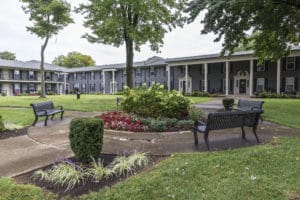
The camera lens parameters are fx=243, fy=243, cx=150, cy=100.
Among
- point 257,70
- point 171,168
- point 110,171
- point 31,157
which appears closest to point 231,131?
point 171,168

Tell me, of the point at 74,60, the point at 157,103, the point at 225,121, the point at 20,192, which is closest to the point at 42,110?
the point at 157,103

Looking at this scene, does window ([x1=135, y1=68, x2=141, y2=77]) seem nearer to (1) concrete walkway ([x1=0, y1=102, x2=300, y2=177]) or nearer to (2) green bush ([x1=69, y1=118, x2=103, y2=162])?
(1) concrete walkway ([x1=0, y1=102, x2=300, y2=177])

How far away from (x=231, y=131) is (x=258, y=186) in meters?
4.52

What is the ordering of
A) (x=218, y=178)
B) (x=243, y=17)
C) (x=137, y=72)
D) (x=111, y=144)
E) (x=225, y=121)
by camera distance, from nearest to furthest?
1. (x=218, y=178)
2. (x=225, y=121)
3. (x=111, y=144)
4. (x=243, y=17)
5. (x=137, y=72)

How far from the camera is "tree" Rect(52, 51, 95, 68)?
7731cm

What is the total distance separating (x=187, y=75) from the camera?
37125 mm

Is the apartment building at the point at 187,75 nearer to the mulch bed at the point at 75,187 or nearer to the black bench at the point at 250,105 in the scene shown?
the black bench at the point at 250,105

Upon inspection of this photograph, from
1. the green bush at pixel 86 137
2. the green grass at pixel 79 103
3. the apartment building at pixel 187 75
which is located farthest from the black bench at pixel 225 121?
the apartment building at pixel 187 75

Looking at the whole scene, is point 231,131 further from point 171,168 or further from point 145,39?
point 145,39

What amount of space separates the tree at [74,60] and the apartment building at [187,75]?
61.4 feet

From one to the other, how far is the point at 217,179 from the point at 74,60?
3094 inches

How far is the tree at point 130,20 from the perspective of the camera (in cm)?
1847

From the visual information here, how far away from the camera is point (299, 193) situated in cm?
353

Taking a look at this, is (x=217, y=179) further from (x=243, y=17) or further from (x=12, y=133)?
(x=243, y=17)
